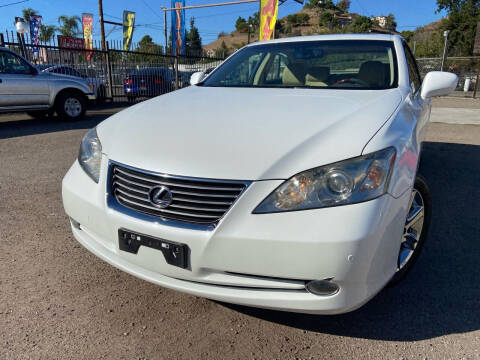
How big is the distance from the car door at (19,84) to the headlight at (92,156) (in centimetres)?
684

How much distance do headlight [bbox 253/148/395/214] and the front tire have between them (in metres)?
0.70

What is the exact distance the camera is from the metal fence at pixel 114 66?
1145cm

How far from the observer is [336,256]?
1473 mm

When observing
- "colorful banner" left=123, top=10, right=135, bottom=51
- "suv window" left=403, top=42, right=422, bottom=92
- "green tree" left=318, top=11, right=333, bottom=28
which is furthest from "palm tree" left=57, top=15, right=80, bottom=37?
"green tree" left=318, top=11, right=333, bottom=28

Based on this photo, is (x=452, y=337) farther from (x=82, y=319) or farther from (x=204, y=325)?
(x=82, y=319)

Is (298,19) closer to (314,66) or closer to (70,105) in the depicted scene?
(70,105)

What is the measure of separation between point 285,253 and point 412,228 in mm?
1141

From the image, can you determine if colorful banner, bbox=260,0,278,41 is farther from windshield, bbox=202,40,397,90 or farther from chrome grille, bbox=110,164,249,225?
chrome grille, bbox=110,164,249,225

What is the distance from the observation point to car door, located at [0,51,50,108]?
7703 millimetres

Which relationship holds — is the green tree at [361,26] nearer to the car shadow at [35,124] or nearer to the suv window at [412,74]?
the car shadow at [35,124]

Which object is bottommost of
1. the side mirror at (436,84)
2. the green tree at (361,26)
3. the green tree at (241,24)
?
the side mirror at (436,84)

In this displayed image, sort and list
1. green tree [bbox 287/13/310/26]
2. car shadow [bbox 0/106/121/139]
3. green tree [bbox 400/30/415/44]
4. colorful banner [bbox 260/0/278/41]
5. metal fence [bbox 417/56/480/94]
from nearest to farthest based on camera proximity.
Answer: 1. car shadow [bbox 0/106/121/139]
2. colorful banner [bbox 260/0/278/41]
3. metal fence [bbox 417/56/480/94]
4. green tree [bbox 400/30/415/44]
5. green tree [bbox 287/13/310/26]

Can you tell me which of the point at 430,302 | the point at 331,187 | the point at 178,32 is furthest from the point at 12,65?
the point at 178,32

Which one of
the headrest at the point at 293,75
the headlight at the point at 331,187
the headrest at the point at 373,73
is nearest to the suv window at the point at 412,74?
the headrest at the point at 373,73
